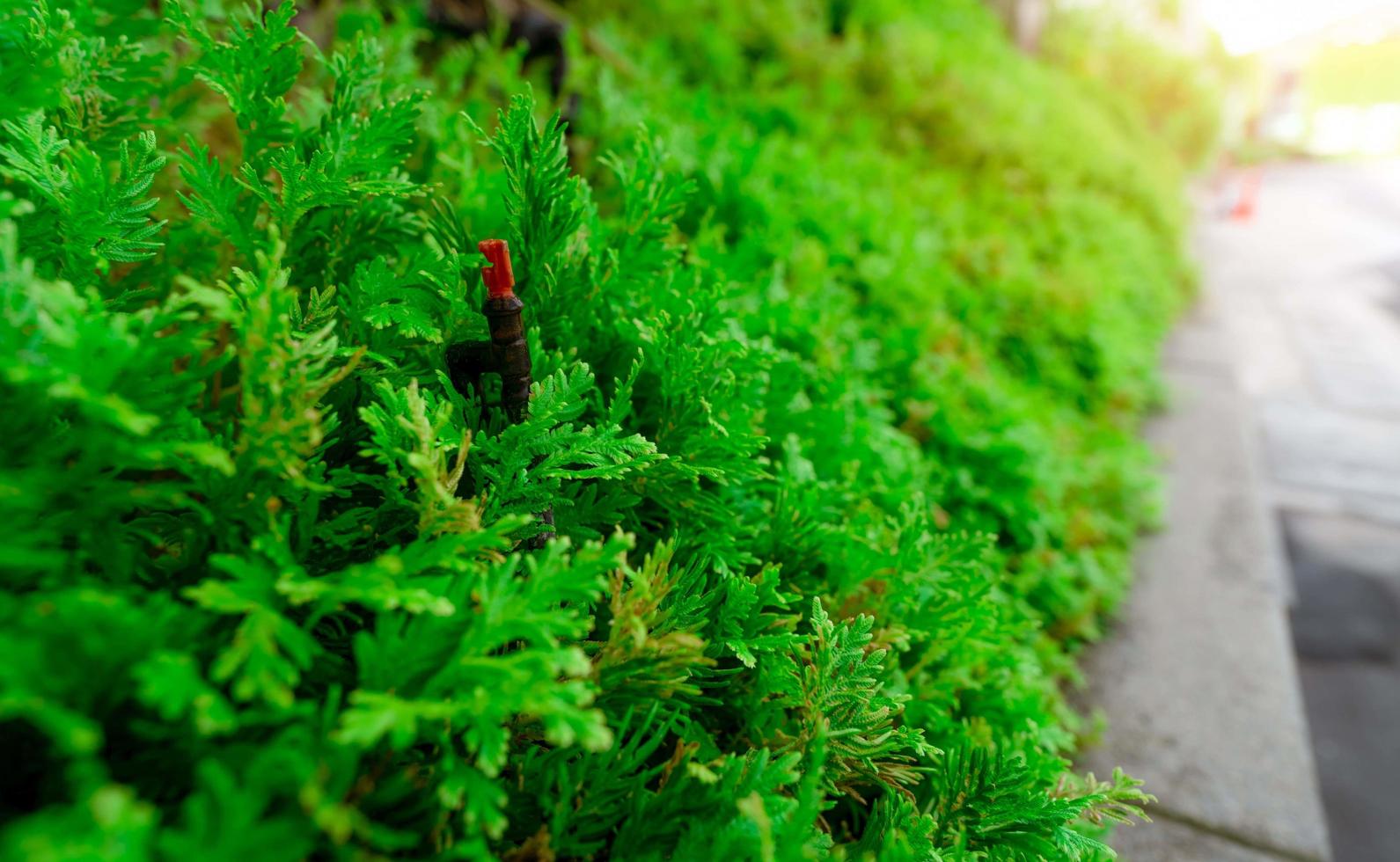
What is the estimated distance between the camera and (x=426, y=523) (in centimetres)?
108

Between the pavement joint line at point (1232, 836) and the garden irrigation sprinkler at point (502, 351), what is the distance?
7.01 feet

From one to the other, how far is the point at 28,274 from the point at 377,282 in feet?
1.52

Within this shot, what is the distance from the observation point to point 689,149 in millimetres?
2785

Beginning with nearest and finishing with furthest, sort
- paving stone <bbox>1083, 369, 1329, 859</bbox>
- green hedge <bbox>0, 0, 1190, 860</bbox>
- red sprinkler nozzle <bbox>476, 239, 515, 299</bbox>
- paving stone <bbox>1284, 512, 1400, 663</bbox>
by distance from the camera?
green hedge <bbox>0, 0, 1190, 860</bbox>
red sprinkler nozzle <bbox>476, 239, 515, 299</bbox>
paving stone <bbox>1083, 369, 1329, 859</bbox>
paving stone <bbox>1284, 512, 1400, 663</bbox>

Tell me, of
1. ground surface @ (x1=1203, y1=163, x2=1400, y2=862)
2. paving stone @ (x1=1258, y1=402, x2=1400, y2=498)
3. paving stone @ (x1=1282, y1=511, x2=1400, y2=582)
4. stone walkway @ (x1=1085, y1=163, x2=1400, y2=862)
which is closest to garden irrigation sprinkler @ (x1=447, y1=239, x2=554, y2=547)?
stone walkway @ (x1=1085, y1=163, x2=1400, y2=862)

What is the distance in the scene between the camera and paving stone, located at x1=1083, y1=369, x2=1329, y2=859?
7.93ft

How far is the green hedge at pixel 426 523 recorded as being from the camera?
2.81ft

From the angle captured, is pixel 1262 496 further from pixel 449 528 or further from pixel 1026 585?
pixel 449 528

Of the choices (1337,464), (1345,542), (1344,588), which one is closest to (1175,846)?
(1344,588)

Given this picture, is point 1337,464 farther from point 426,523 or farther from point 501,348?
point 426,523

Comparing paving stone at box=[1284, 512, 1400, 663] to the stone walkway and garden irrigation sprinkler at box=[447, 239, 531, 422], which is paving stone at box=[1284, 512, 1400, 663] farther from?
Answer: garden irrigation sprinkler at box=[447, 239, 531, 422]

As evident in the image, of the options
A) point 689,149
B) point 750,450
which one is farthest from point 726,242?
point 750,450

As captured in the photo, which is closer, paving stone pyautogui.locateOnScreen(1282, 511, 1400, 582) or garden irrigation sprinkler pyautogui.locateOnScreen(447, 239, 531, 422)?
garden irrigation sprinkler pyautogui.locateOnScreen(447, 239, 531, 422)

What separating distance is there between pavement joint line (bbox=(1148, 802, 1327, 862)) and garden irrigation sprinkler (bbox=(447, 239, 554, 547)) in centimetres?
214
